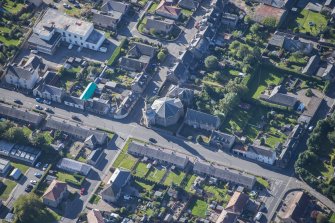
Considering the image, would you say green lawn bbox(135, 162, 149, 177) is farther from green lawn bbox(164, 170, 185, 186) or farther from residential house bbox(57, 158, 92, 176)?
residential house bbox(57, 158, 92, 176)

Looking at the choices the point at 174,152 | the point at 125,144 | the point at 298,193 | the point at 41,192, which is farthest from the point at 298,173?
the point at 41,192

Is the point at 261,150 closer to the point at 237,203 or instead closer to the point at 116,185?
the point at 237,203

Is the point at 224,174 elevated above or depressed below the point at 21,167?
above

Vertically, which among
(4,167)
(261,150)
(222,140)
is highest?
(261,150)

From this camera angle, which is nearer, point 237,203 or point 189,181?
point 237,203

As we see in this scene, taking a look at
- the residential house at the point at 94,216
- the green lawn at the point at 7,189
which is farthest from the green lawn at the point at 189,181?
the green lawn at the point at 7,189

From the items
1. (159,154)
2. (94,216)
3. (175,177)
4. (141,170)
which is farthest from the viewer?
(159,154)

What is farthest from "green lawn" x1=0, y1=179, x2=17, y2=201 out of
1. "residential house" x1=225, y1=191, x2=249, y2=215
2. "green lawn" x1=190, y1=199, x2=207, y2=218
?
"residential house" x1=225, y1=191, x2=249, y2=215

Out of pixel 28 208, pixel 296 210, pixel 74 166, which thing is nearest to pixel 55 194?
pixel 28 208

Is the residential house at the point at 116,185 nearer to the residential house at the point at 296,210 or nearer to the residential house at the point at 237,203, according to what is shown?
the residential house at the point at 237,203
